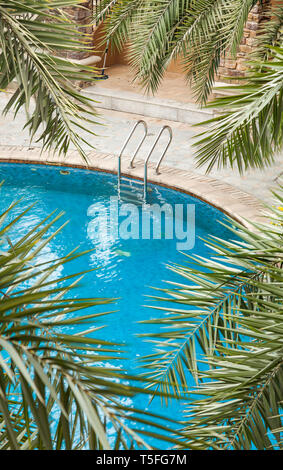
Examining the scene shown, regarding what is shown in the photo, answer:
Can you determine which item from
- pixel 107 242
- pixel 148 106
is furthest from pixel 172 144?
pixel 107 242

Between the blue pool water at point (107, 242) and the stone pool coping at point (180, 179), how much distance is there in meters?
0.12

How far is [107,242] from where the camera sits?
9.70 m

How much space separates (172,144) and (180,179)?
157 cm

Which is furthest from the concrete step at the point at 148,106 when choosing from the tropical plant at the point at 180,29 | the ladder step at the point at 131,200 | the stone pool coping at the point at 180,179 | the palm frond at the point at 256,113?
the palm frond at the point at 256,113

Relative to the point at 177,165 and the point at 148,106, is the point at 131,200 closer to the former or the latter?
the point at 177,165

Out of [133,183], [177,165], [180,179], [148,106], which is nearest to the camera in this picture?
[180,179]

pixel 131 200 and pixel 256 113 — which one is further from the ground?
pixel 256 113

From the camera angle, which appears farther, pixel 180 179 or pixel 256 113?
pixel 180 179

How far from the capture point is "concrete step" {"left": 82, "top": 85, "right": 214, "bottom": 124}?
1338cm

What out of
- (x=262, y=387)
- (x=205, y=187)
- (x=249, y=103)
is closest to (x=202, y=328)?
(x=262, y=387)

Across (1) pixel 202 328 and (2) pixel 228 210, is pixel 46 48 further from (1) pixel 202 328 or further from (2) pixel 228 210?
(2) pixel 228 210

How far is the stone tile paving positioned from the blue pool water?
2.51ft

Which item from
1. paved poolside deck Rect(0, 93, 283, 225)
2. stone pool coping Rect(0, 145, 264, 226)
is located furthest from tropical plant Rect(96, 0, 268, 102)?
stone pool coping Rect(0, 145, 264, 226)

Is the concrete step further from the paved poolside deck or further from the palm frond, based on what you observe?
the palm frond
